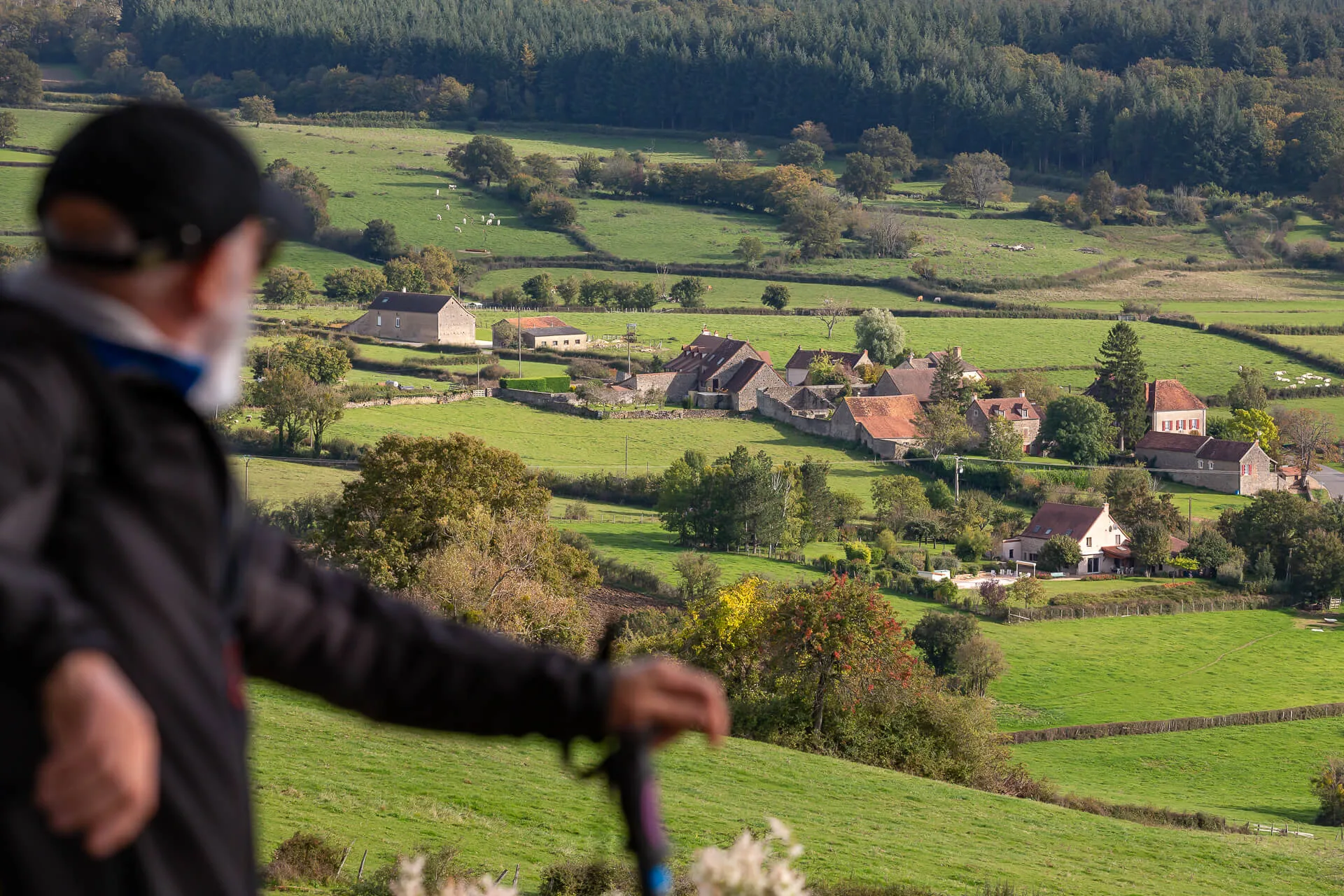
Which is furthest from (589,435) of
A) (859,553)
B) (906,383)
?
(906,383)

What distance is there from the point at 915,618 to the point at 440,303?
52052 mm

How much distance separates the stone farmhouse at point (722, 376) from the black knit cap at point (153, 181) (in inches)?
3227

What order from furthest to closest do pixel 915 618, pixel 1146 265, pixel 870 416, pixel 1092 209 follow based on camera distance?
pixel 1092 209
pixel 1146 265
pixel 870 416
pixel 915 618

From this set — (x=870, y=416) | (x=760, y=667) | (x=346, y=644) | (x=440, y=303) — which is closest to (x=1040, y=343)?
(x=870, y=416)

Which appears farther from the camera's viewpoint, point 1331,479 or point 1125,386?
Answer: point 1125,386

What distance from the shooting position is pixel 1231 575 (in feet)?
201

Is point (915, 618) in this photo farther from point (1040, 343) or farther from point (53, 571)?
point (1040, 343)

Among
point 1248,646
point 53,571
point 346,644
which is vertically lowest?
point 1248,646

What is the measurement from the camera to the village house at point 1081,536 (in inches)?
2478

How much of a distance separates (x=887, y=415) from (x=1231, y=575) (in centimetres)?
2274

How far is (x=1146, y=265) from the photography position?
425ft

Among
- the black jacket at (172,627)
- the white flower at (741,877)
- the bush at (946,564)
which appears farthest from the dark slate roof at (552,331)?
the black jacket at (172,627)

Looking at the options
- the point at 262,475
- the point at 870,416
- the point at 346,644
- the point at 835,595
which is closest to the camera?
the point at 346,644

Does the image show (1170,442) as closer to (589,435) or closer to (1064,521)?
(1064,521)
